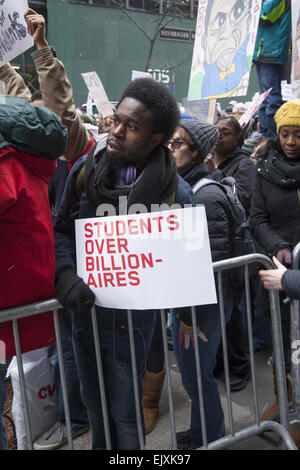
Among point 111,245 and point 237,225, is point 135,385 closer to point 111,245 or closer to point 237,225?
Answer: point 111,245

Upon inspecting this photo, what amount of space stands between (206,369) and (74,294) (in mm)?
1129

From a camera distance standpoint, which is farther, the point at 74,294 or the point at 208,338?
the point at 208,338

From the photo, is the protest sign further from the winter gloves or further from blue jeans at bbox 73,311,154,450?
blue jeans at bbox 73,311,154,450

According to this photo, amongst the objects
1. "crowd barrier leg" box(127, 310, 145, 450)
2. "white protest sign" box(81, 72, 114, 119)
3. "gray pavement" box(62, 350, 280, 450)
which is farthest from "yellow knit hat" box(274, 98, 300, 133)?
"white protest sign" box(81, 72, 114, 119)

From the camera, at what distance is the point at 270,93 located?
5656mm

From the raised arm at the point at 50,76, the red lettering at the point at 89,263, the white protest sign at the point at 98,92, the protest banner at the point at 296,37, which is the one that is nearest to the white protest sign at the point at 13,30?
the raised arm at the point at 50,76

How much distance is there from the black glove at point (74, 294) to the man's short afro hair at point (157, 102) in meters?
0.80

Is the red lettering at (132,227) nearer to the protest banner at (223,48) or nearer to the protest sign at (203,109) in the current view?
the protest banner at (223,48)

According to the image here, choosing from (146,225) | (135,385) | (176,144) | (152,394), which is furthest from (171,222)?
(152,394)

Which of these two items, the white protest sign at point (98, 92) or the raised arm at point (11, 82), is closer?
the raised arm at point (11, 82)

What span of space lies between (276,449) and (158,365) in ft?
3.23

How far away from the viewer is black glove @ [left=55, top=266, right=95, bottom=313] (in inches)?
78.0

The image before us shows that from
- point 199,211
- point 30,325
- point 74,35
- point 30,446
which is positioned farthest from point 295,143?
point 74,35

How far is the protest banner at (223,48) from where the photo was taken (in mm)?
4422
